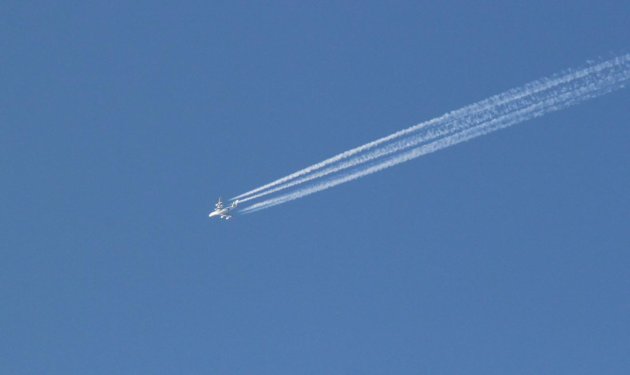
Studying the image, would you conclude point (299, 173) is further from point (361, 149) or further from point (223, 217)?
point (223, 217)

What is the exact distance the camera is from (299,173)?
62.0m

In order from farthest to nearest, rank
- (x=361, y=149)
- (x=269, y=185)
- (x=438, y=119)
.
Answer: (x=269, y=185) → (x=361, y=149) → (x=438, y=119)

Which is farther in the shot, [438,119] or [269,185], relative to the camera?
[269,185]

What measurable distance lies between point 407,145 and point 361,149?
3513mm

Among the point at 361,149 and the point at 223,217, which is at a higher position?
the point at 223,217

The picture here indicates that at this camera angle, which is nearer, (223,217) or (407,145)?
(407,145)

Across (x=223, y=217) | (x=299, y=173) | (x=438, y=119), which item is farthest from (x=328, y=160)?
(x=223, y=217)

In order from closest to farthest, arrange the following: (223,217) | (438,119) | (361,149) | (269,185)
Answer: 1. (438,119)
2. (361,149)
3. (269,185)
4. (223,217)

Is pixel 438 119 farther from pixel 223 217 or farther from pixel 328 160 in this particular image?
pixel 223 217

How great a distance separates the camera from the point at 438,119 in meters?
55.1

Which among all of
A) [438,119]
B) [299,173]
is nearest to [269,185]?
[299,173]

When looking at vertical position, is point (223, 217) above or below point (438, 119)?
above

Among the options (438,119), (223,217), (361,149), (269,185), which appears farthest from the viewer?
(223,217)

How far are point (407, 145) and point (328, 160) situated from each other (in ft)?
18.8
